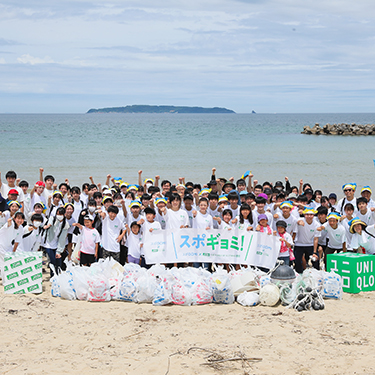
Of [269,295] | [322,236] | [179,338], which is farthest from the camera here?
[322,236]

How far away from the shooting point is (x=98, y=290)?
7.10 metres

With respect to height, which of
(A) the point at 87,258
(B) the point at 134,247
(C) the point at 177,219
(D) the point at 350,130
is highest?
(D) the point at 350,130

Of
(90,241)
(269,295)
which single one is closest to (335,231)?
(269,295)

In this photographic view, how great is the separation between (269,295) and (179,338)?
1769mm

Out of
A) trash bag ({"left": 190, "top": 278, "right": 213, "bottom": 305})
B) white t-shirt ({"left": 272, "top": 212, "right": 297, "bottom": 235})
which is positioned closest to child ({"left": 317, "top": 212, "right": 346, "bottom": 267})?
white t-shirt ({"left": 272, "top": 212, "right": 297, "bottom": 235})

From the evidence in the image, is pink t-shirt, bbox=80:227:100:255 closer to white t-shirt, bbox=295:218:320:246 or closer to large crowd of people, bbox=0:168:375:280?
large crowd of people, bbox=0:168:375:280

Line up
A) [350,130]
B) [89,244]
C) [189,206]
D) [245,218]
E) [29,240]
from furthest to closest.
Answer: [350,130] < [189,206] < [245,218] < [89,244] < [29,240]

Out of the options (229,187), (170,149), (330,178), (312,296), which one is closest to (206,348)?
(312,296)

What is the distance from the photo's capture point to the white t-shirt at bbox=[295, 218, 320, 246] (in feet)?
27.5

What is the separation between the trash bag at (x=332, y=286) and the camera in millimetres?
7184

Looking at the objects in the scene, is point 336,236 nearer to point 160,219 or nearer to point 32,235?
point 160,219

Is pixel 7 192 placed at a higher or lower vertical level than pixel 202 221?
higher

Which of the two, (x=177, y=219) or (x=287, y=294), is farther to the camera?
(x=177, y=219)

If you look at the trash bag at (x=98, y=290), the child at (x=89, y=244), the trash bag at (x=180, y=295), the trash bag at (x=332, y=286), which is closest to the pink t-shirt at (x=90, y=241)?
the child at (x=89, y=244)
